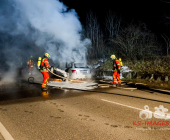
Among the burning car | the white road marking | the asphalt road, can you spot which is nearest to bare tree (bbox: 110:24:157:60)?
the burning car

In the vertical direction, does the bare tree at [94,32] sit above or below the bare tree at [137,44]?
above

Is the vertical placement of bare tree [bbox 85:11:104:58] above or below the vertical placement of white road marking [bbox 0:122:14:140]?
above

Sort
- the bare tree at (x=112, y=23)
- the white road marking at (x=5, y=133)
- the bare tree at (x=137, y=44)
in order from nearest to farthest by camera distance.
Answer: the white road marking at (x=5, y=133)
the bare tree at (x=137, y=44)
the bare tree at (x=112, y=23)

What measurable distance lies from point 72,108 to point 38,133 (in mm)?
1826

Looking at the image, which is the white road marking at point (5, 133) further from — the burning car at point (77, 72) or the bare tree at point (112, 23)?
the bare tree at point (112, 23)

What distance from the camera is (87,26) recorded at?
→ 3091cm

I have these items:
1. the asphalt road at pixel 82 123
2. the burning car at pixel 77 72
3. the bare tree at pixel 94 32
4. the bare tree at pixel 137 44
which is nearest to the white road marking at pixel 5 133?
the asphalt road at pixel 82 123

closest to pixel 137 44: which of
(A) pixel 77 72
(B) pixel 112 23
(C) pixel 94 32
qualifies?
(A) pixel 77 72

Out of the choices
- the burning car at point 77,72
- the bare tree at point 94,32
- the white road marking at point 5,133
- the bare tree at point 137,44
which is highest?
the bare tree at point 94,32

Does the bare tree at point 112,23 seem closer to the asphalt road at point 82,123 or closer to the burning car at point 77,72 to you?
the burning car at point 77,72

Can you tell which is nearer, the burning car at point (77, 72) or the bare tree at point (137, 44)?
the burning car at point (77, 72)

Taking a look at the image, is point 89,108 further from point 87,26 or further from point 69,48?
point 87,26

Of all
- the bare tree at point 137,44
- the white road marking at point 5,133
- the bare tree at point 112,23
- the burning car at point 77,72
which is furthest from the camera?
the bare tree at point 112,23

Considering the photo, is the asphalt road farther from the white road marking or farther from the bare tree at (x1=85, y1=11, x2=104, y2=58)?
the bare tree at (x1=85, y1=11, x2=104, y2=58)
